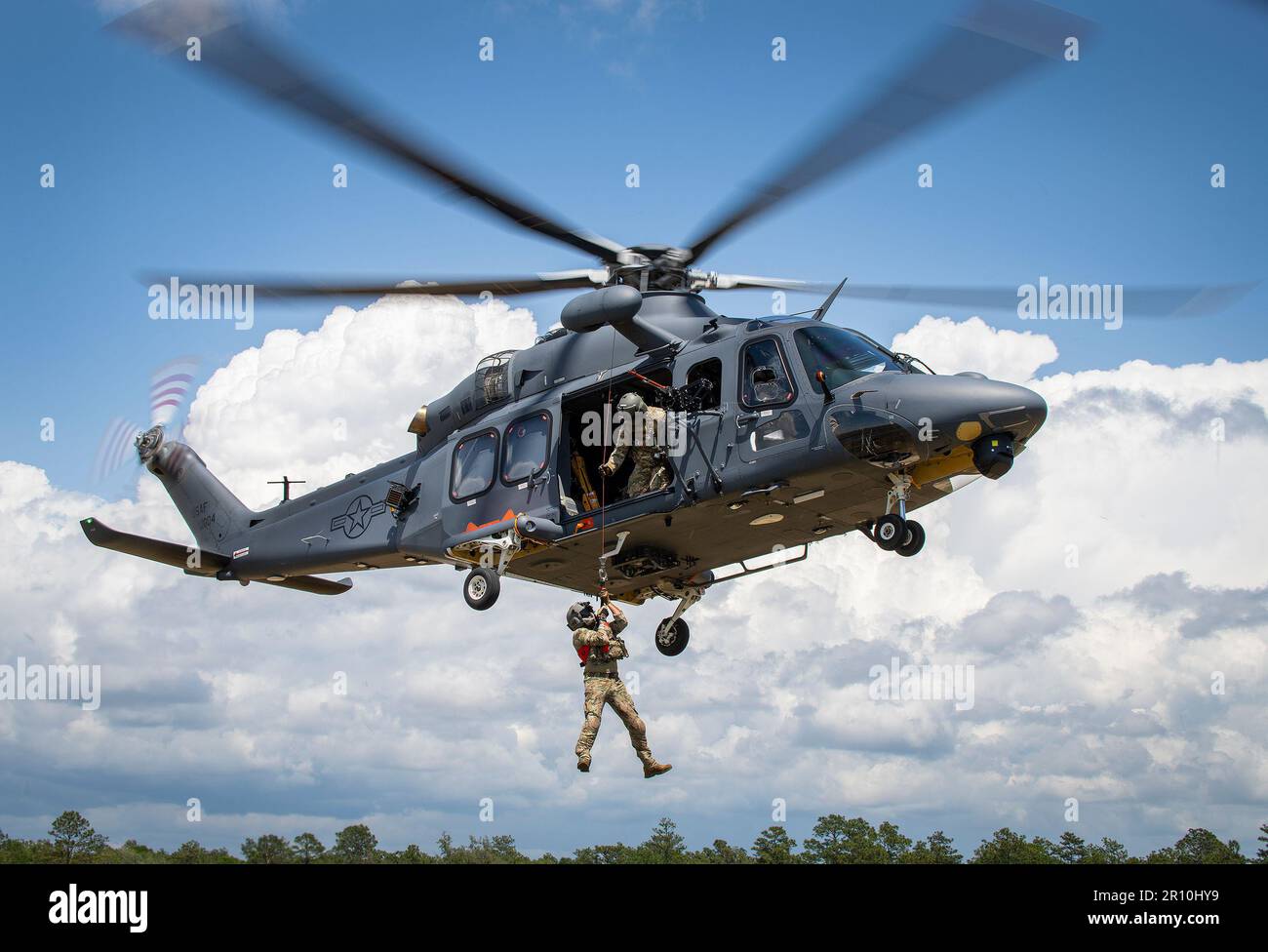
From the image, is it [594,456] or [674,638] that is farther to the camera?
→ [674,638]

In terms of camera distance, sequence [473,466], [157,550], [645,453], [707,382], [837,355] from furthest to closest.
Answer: [157,550], [473,466], [645,453], [707,382], [837,355]

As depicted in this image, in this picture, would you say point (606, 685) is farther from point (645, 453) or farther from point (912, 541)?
point (912, 541)

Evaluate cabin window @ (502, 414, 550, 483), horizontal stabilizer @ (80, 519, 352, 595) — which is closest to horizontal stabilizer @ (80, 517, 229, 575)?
horizontal stabilizer @ (80, 519, 352, 595)

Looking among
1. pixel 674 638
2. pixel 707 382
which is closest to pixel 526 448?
pixel 707 382

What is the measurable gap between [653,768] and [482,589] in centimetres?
355

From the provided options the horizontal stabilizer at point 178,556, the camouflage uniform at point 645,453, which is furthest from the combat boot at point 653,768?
the horizontal stabilizer at point 178,556

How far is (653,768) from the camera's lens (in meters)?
13.6

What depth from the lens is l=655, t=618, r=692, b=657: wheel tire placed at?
17172mm

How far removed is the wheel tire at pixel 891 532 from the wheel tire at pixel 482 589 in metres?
4.88

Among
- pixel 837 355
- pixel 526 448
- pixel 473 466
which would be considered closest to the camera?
pixel 837 355

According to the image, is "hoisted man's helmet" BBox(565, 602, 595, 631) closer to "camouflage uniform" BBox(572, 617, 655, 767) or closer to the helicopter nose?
"camouflage uniform" BBox(572, 617, 655, 767)

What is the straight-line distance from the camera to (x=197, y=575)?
19.6 meters
